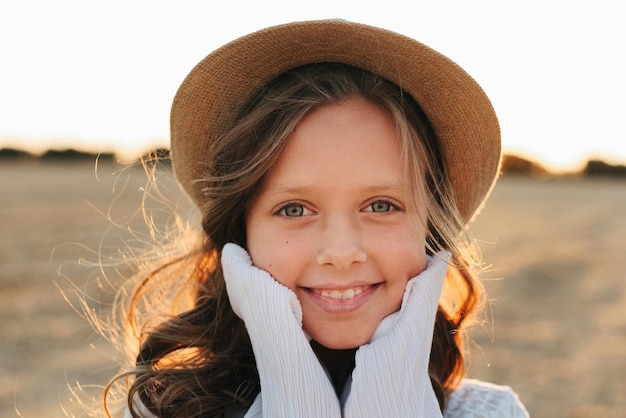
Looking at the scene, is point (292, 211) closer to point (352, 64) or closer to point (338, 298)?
point (338, 298)

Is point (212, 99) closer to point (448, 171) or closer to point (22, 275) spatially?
point (448, 171)

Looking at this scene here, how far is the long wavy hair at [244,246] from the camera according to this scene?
246 cm

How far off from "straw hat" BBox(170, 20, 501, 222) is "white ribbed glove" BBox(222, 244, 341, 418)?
1.88 ft

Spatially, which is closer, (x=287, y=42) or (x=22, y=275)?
(x=287, y=42)

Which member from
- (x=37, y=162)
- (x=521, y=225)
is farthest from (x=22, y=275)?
(x=37, y=162)

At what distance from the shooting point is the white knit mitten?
7.18 ft

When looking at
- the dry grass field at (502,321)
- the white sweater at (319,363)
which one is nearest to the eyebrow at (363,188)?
the white sweater at (319,363)

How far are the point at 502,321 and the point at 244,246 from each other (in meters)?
6.18

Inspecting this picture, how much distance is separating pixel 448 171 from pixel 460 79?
35 cm

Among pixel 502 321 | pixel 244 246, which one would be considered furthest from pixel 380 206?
pixel 502 321

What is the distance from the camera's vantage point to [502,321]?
8.39 metres

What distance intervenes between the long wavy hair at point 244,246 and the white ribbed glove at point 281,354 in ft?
0.97

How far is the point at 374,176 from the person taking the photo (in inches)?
92.0

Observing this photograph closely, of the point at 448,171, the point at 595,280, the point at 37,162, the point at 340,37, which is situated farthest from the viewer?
the point at 37,162
